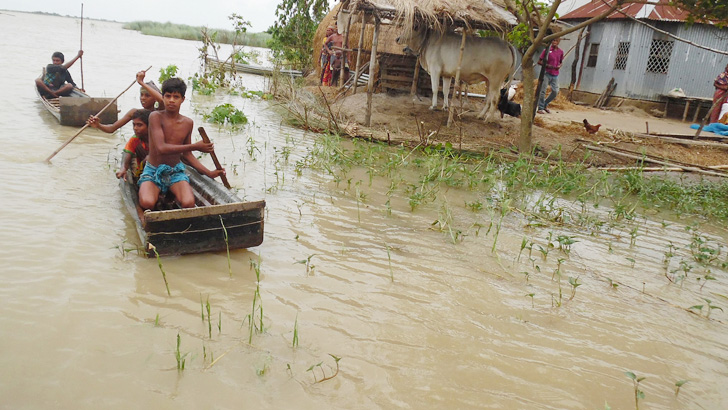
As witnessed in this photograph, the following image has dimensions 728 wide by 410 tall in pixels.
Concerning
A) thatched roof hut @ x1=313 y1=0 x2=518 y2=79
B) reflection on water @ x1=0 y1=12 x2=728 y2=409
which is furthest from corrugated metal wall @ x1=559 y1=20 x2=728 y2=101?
reflection on water @ x1=0 y1=12 x2=728 y2=409

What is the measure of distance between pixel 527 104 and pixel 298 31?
1211 cm

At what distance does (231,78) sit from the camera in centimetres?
1800

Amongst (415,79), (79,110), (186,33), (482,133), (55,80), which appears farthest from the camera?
(186,33)

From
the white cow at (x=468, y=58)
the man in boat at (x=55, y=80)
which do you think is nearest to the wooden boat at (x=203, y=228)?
the man in boat at (x=55, y=80)

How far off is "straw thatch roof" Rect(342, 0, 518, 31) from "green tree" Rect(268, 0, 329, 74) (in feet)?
28.2

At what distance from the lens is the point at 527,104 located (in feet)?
27.9

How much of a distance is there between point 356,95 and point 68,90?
560 centimetres

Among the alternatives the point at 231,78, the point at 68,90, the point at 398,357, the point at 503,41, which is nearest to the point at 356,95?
the point at 503,41

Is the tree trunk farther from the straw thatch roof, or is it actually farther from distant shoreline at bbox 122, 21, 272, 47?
distant shoreline at bbox 122, 21, 272, 47

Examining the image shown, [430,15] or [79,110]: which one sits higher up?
[430,15]

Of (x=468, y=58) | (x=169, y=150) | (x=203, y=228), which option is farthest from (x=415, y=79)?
(x=203, y=228)

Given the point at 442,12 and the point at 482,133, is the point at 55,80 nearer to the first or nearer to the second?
the point at 442,12

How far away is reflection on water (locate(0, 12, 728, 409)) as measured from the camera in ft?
9.25

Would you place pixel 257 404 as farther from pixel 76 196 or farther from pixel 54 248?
pixel 76 196
